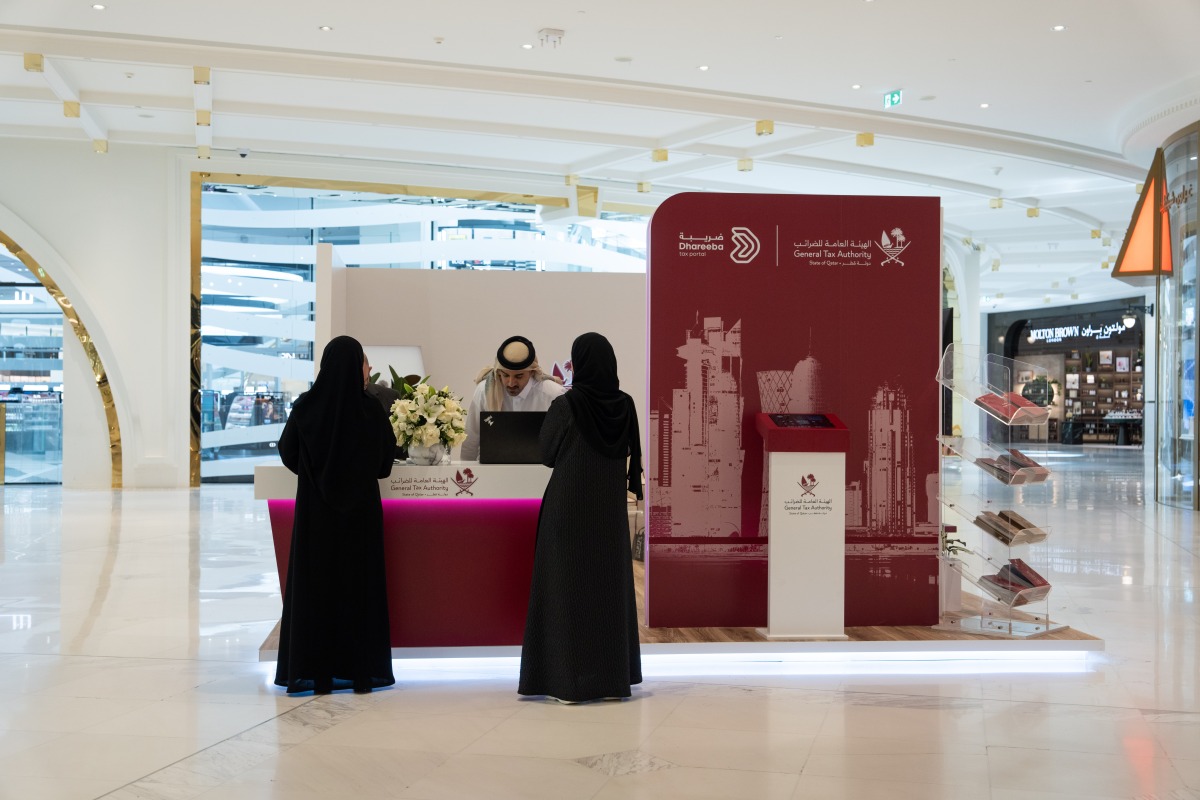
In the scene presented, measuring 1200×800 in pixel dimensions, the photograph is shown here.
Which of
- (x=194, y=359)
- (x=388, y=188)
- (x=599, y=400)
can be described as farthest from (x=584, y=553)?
(x=388, y=188)

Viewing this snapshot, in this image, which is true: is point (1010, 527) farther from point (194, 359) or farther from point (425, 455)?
point (194, 359)

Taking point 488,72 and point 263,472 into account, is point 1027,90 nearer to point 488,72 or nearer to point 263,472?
point 488,72

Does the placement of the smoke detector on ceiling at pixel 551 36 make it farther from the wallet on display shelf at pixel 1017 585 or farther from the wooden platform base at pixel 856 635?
the wallet on display shelf at pixel 1017 585

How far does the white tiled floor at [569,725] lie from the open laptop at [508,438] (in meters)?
0.97

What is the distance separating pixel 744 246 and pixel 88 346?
11.3 meters

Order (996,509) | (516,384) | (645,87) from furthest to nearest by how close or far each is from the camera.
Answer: (645,87), (516,384), (996,509)

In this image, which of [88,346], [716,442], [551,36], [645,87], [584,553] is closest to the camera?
[584,553]

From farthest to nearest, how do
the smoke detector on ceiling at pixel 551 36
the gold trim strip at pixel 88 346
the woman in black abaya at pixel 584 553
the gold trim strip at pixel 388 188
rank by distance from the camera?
1. the gold trim strip at pixel 388 188
2. the gold trim strip at pixel 88 346
3. the smoke detector on ceiling at pixel 551 36
4. the woman in black abaya at pixel 584 553

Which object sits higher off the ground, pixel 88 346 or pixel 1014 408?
pixel 88 346

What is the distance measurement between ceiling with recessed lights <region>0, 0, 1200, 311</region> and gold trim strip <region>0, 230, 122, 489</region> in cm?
150

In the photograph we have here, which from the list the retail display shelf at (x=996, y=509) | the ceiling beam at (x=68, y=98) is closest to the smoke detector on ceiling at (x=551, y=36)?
the ceiling beam at (x=68, y=98)

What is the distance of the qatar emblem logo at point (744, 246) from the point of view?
5523 mm

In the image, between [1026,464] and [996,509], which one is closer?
[1026,464]

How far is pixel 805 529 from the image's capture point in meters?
5.21
